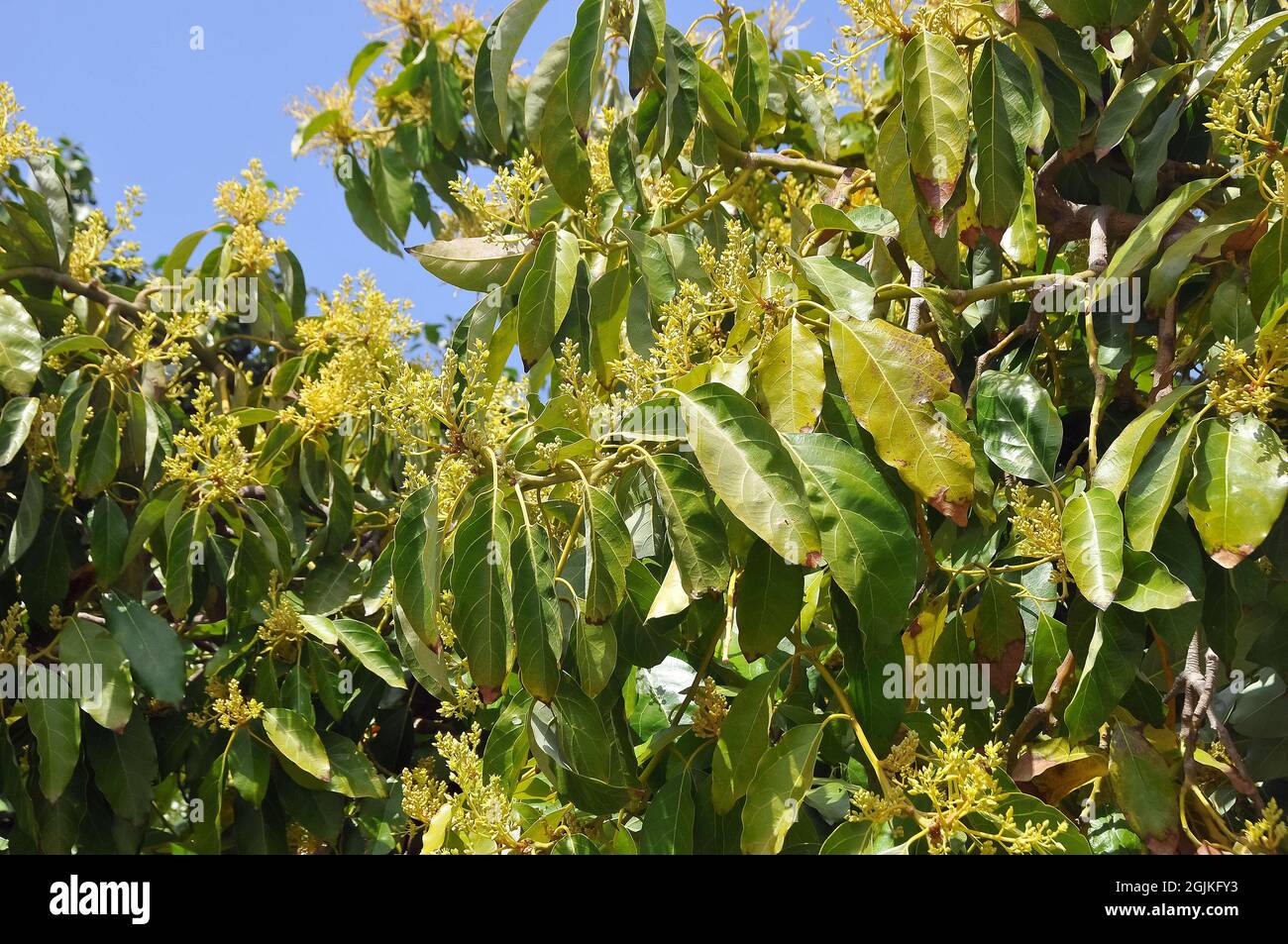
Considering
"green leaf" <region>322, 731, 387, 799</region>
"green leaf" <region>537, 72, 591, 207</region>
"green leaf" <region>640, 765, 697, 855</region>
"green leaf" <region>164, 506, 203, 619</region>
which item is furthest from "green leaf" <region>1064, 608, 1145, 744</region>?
"green leaf" <region>164, 506, 203, 619</region>

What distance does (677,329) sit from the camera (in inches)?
69.5

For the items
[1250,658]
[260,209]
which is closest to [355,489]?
[260,209]

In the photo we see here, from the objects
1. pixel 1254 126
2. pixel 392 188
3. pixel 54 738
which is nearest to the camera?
pixel 1254 126

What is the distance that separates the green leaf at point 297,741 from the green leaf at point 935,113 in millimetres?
1507

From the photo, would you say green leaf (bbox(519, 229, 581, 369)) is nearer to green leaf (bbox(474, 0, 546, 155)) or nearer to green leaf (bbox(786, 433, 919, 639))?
green leaf (bbox(474, 0, 546, 155))

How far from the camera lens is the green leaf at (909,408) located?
1539 mm

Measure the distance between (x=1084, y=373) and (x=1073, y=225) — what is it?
0.29m

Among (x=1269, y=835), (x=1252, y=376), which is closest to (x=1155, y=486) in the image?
(x=1252, y=376)

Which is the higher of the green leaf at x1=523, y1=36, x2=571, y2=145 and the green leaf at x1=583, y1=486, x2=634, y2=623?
the green leaf at x1=523, y1=36, x2=571, y2=145

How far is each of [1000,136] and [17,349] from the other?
185 cm

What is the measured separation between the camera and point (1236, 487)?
59.6 inches

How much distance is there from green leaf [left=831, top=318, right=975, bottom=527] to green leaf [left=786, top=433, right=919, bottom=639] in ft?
0.26

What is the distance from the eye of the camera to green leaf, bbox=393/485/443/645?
152 cm

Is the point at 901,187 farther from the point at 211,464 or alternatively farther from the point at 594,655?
the point at 211,464
